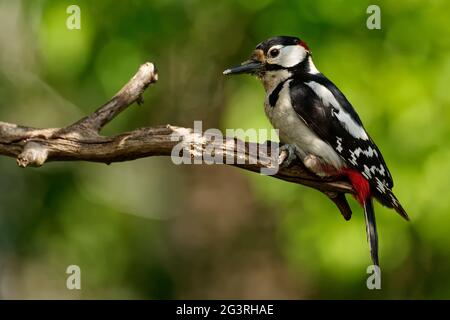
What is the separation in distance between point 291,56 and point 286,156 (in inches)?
30.3

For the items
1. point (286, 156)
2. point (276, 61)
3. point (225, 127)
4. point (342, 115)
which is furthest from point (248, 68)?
point (225, 127)

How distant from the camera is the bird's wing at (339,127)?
4426mm

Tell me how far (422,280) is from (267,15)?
7.23 feet

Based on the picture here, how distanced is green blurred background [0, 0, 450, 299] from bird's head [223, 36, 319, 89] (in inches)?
18.2

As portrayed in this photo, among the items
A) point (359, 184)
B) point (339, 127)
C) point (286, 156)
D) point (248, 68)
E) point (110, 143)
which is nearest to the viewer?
point (110, 143)

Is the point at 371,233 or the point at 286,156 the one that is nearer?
the point at 286,156

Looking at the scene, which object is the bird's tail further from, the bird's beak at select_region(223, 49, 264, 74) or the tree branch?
the bird's beak at select_region(223, 49, 264, 74)

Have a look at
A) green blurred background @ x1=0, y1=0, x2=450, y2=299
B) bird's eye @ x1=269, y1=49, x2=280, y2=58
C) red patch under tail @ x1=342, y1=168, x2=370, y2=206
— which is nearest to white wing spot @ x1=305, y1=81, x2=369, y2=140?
red patch under tail @ x1=342, y1=168, x2=370, y2=206

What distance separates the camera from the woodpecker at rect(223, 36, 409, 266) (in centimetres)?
439

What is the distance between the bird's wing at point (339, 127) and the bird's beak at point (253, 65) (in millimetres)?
281

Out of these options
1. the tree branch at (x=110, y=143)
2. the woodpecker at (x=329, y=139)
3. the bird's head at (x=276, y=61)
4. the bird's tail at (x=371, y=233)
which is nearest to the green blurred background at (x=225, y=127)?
the bird's head at (x=276, y=61)

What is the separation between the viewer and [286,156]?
427cm

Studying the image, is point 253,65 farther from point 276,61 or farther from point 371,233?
point 371,233
